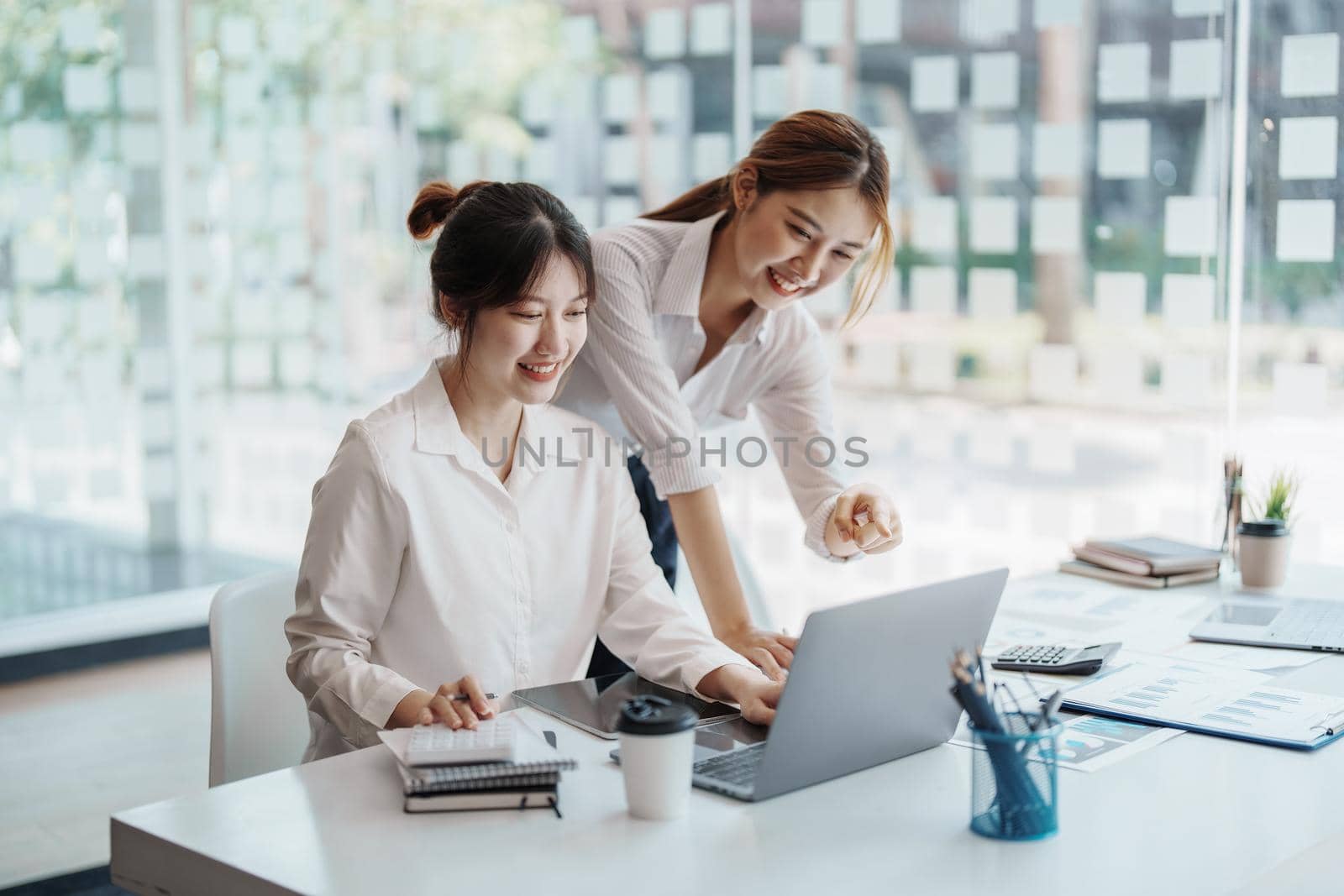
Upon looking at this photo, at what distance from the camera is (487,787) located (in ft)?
3.89

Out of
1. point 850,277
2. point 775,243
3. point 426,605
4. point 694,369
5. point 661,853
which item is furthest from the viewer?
point 850,277

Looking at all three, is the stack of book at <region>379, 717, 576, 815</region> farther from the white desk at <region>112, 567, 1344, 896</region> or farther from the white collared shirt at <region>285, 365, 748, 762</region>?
the white collared shirt at <region>285, 365, 748, 762</region>

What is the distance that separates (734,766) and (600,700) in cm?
27

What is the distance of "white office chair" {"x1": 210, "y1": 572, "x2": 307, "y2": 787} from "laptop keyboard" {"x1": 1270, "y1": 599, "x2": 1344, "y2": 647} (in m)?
1.29

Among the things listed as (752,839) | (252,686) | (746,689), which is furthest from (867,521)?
(252,686)

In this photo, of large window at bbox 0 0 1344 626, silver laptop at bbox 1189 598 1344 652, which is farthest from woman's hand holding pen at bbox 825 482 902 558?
large window at bbox 0 0 1344 626

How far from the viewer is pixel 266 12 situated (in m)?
4.25

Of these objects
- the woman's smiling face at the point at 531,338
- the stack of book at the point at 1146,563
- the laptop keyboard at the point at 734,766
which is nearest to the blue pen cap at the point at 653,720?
the laptop keyboard at the point at 734,766

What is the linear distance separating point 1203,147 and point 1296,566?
66.5 inches

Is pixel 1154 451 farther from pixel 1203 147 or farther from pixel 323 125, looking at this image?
pixel 323 125

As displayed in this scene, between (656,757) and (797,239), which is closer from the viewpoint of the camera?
(656,757)

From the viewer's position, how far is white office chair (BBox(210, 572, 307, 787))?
164 centimetres

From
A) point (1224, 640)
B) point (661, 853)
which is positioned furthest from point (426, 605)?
point (1224, 640)

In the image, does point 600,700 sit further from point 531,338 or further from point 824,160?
point 824,160
